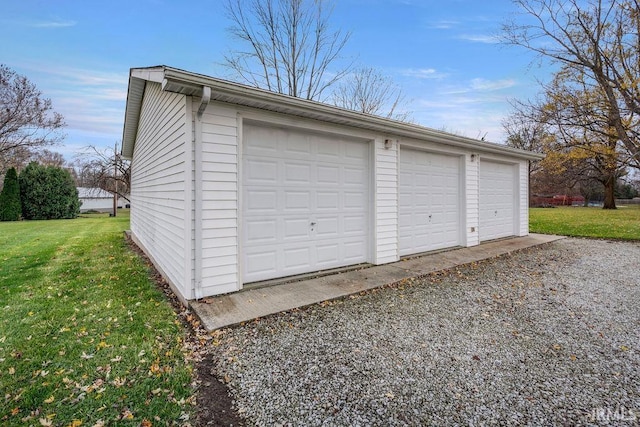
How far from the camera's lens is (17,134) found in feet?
64.4

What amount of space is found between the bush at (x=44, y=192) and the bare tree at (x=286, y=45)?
13167 millimetres

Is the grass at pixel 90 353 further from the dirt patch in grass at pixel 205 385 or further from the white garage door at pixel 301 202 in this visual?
the white garage door at pixel 301 202

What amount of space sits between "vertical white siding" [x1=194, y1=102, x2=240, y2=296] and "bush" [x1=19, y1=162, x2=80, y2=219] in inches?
812

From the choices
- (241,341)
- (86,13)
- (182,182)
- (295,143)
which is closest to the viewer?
(241,341)

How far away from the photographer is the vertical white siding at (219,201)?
3.99m

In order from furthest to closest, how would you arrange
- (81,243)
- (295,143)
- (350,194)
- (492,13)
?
(492,13) → (81,243) → (350,194) → (295,143)

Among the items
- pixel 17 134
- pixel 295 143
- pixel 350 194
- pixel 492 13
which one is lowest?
pixel 350 194

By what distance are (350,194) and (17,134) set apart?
24.4m

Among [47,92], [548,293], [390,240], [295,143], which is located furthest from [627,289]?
[47,92]

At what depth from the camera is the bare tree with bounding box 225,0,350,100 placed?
13672mm

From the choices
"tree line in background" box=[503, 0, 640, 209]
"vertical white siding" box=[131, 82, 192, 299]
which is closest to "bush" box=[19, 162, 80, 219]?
"vertical white siding" box=[131, 82, 192, 299]

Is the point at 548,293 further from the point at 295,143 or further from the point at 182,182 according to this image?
the point at 182,182

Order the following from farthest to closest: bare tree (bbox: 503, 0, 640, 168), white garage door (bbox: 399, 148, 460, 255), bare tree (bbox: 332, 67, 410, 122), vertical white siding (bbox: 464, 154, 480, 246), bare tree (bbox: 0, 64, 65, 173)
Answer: bare tree (bbox: 0, 64, 65, 173)
bare tree (bbox: 332, 67, 410, 122)
bare tree (bbox: 503, 0, 640, 168)
vertical white siding (bbox: 464, 154, 480, 246)
white garage door (bbox: 399, 148, 460, 255)

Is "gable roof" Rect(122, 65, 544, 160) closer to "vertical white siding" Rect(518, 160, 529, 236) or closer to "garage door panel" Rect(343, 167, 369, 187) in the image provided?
"garage door panel" Rect(343, 167, 369, 187)
